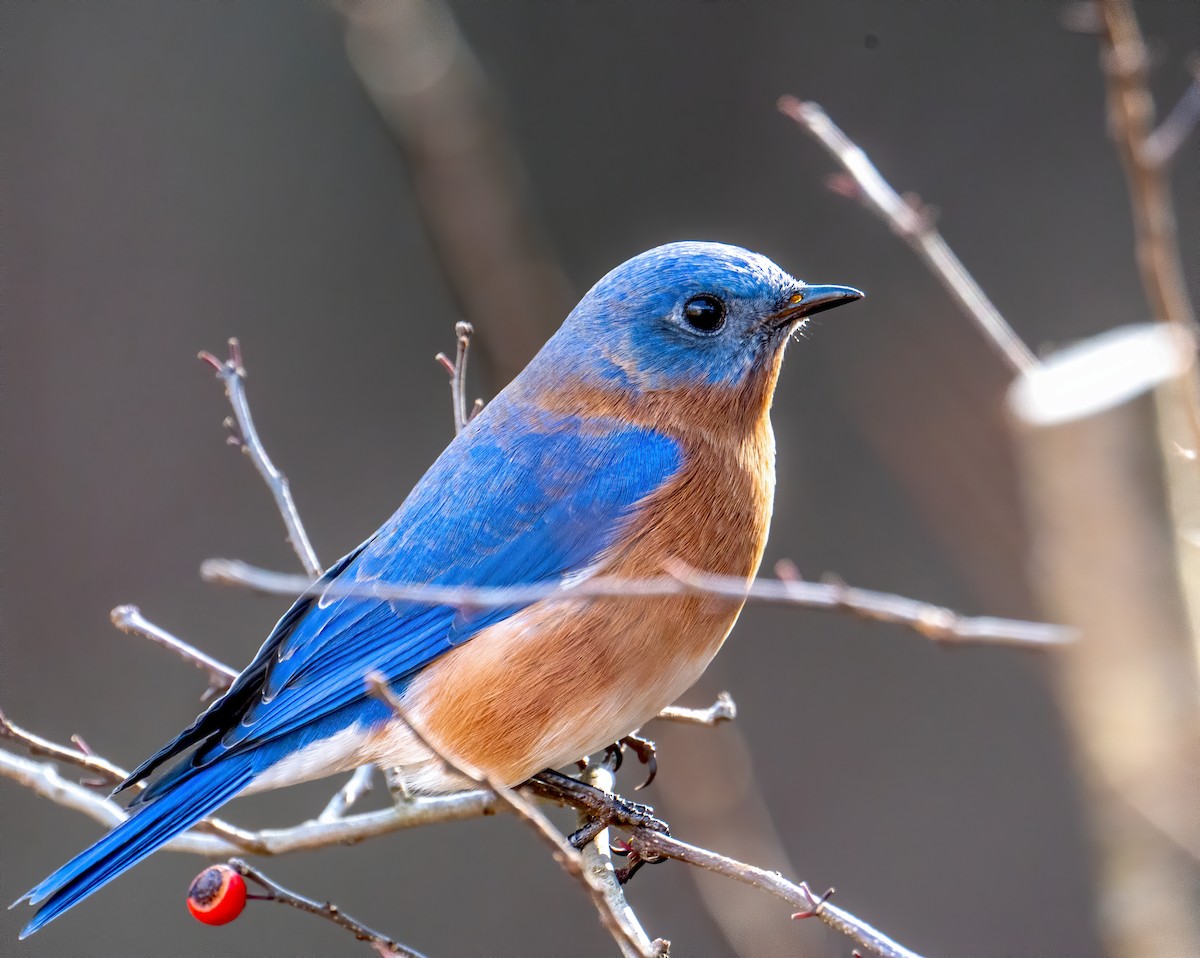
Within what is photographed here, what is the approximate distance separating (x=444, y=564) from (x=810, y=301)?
1.12m

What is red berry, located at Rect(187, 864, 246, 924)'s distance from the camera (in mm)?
2770

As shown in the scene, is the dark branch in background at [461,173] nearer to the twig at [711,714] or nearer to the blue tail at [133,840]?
the twig at [711,714]

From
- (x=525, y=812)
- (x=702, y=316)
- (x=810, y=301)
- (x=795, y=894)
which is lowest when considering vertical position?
(x=525, y=812)

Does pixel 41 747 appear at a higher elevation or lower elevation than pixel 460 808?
lower

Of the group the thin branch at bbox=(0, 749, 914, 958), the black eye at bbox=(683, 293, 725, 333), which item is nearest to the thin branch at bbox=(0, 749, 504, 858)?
the thin branch at bbox=(0, 749, 914, 958)

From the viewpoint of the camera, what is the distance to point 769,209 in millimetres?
5473

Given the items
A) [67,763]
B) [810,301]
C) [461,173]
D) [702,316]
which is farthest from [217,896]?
[461,173]

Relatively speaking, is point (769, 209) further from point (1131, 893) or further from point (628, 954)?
point (628, 954)

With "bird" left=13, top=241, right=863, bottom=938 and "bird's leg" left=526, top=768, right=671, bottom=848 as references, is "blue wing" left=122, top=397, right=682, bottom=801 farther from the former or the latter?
"bird's leg" left=526, top=768, right=671, bottom=848

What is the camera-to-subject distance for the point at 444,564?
119 inches

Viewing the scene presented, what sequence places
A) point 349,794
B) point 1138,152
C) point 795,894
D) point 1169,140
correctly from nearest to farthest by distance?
point 1138,152 → point 1169,140 → point 795,894 → point 349,794

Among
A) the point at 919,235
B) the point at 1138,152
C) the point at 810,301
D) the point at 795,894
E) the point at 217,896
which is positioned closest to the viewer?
the point at 1138,152

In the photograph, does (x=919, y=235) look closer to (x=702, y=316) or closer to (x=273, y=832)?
(x=702, y=316)

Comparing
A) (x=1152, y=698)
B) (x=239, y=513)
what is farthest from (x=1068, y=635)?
(x=239, y=513)
